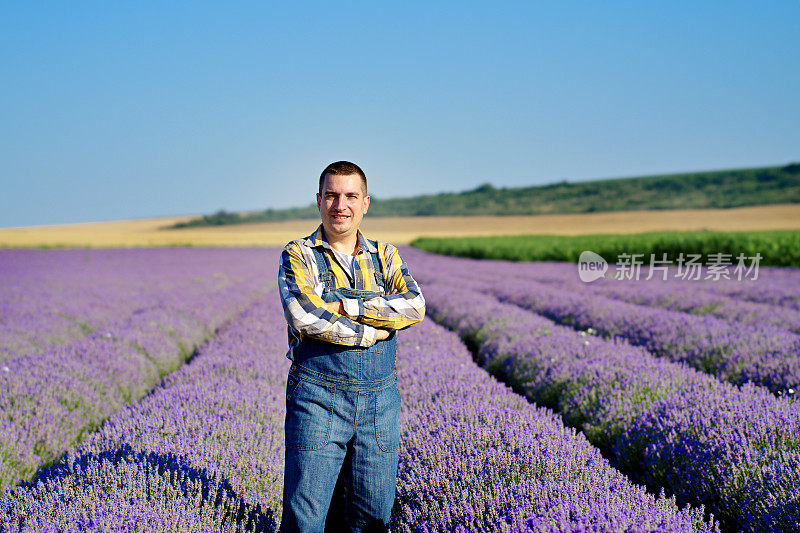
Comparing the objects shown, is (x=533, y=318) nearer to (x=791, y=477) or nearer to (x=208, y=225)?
(x=791, y=477)

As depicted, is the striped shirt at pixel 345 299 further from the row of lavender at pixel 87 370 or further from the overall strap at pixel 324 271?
the row of lavender at pixel 87 370

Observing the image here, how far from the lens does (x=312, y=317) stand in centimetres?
175

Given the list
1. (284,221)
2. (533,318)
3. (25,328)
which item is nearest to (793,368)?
(533,318)

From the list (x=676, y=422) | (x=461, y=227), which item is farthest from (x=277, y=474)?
(x=461, y=227)

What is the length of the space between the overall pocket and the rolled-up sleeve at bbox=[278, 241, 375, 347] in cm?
20

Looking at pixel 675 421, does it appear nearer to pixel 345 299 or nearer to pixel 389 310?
pixel 389 310

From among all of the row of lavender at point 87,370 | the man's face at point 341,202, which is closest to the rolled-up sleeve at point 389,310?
the man's face at point 341,202

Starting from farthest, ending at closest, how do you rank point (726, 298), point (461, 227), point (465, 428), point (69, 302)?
point (461, 227) → point (69, 302) → point (726, 298) → point (465, 428)

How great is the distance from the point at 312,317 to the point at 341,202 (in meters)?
0.45

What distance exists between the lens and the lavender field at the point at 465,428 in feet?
6.77

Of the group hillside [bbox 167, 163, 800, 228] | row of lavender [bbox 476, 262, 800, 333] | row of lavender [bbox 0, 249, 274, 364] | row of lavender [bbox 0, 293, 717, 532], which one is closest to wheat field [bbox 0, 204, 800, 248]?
hillside [bbox 167, 163, 800, 228]

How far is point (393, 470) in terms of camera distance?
2.03m

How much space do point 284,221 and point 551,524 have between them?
5966 cm

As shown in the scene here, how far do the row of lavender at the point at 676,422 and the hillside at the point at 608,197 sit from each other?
45312 millimetres
